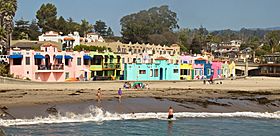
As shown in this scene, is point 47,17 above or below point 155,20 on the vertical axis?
below

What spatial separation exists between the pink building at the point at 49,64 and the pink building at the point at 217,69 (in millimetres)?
28888

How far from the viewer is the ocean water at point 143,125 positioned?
3000cm

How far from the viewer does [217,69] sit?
87.2m

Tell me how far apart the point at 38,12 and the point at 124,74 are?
55.0 m

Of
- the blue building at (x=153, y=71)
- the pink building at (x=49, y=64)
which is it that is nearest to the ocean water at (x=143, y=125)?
the pink building at (x=49, y=64)

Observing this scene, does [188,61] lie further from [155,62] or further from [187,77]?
[155,62]

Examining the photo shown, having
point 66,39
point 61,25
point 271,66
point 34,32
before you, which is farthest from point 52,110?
point 34,32

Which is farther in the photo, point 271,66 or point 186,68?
point 271,66

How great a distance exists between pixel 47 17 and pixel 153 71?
54.8 m

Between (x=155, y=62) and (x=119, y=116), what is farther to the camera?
(x=155, y=62)

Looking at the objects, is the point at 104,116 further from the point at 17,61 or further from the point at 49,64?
the point at 49,64

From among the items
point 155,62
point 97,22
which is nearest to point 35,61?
point 155,62

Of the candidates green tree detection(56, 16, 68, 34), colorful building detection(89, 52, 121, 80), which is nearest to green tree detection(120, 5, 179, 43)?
green tree detection(56, 16, 68, 34)

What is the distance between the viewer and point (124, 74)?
70812 millimetres
